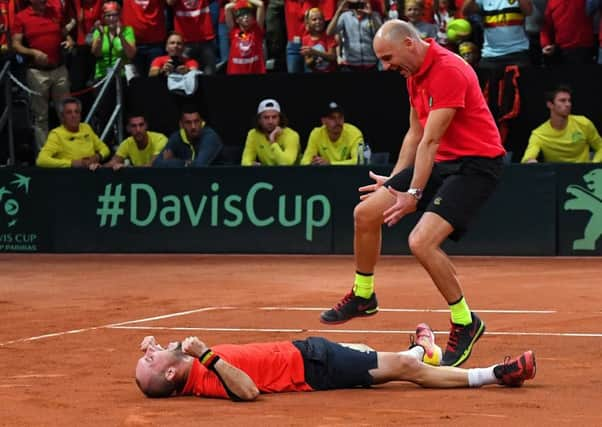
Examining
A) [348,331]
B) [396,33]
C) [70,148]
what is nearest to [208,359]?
[396,33]

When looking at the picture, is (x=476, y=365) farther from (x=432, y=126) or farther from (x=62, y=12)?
(x=62, y=12)

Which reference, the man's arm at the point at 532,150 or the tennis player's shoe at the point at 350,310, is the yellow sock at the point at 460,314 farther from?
the man's arm at the point at 532,150

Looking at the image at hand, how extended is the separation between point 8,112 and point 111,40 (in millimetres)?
1889

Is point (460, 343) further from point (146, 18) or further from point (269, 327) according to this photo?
point (146, 18)

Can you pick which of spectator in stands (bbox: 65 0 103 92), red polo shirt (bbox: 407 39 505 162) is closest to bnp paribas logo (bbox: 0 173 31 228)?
spectator in stands (bbox: 65 0 103 92)

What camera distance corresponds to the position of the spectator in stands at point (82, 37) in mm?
19953

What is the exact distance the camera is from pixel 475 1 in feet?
58.9

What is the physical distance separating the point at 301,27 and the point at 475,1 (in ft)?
7.99

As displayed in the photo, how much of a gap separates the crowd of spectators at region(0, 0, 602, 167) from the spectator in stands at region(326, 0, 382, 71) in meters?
0.01

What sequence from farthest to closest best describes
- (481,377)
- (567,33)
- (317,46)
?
(317,46)
(567,33)
(481,377)

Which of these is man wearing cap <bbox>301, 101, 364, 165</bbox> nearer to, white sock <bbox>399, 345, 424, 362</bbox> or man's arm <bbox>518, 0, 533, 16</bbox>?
man's arm <bbox>518, 0, 533, 16</bbox>

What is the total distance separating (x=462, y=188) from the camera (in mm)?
8703

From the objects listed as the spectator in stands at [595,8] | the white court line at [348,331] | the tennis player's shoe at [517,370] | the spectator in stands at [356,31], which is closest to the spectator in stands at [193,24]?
the spectator in stands at [356,31]

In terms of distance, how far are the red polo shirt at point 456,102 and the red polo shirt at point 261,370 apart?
6.07 ft
